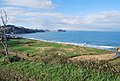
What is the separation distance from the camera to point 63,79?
21172 millimetres

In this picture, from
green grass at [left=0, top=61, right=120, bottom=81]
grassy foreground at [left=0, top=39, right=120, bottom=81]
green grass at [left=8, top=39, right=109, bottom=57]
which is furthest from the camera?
green grass at [left=8, top=39, right=109, bottom=57]

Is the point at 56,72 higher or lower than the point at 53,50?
higher

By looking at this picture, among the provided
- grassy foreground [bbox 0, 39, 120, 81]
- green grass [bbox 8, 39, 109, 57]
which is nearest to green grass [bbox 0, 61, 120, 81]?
grassy foreground [bbox 0, 39, 120, 81]

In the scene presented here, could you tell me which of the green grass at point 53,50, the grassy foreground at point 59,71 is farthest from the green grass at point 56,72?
the green grass at point 53,50

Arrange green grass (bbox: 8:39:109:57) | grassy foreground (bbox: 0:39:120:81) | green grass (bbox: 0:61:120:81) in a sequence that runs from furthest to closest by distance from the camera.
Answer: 1. green grass (bbox: 8:39:109:57)
2. grassy foreground (bbox: 0:39:120:81)
3. green grass (bbox: 0:61:120:81)

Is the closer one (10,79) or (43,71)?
(10,79)

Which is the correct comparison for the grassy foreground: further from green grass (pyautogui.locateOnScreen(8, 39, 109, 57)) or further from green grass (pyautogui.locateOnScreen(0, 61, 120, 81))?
green grass (pyautogui.locateOnScreen(8, 39, 109, 57))

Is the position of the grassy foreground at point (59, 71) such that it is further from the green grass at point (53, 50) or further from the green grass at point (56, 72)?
the green grass at point (53, 50)

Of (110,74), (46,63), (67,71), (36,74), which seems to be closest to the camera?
(110,74)

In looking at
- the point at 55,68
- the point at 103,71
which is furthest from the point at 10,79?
the point at 103,71

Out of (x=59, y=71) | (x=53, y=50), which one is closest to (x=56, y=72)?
(x=59, y=71)

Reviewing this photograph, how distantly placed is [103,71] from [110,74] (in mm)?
963

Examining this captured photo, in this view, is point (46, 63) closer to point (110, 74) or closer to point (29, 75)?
point (29, 75)

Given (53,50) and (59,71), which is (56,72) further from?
(53,50)
